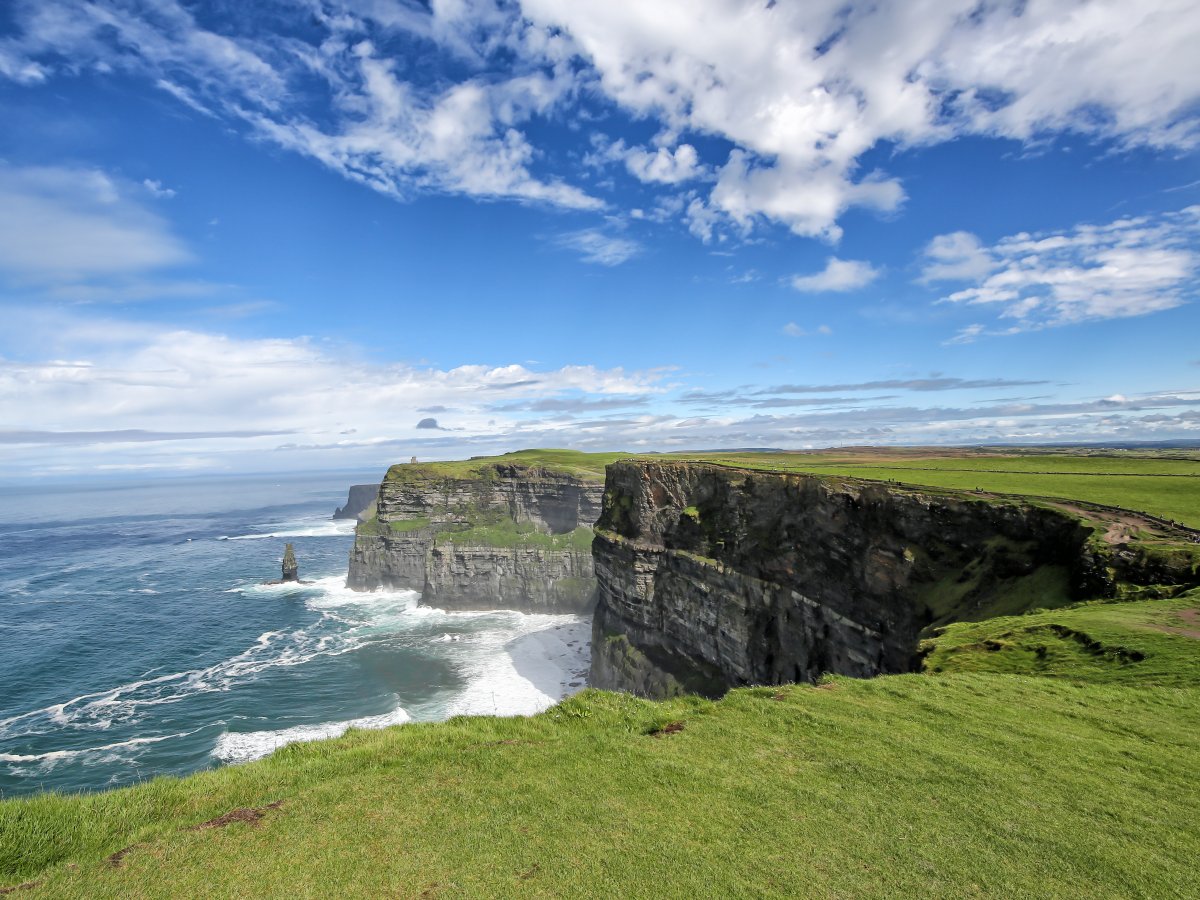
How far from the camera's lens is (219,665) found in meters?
58.4

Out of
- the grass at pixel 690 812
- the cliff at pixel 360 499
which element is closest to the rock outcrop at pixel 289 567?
the cliff at pixel 360 499

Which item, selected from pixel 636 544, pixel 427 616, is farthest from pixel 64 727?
pixel 636 544

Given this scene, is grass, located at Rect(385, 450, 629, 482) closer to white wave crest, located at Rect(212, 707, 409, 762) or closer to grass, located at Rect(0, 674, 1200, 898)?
white wave crest, located at Rect(212, 707, 409, 762)

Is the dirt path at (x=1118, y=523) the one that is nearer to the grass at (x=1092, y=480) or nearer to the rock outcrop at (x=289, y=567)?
the grass at (x=1092, y=480)

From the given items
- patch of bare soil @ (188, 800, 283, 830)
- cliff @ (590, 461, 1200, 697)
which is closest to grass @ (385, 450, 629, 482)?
cliff @ (590, 461, 1200, 697)

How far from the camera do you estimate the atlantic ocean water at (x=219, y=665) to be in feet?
137

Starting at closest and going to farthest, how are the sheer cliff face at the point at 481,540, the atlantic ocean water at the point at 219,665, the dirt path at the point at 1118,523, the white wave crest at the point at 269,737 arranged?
the dirt path at the point at 1118,523 → the white wave crest at the point at 269,737 → the atlantic ocean water at the point at 219,665 → the sheer cliff face at the point at 481,540

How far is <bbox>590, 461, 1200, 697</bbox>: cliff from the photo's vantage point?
2452cm

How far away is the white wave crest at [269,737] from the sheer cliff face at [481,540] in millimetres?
38342

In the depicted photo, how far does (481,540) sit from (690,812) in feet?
269

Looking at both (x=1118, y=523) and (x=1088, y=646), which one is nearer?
(x=1088, y=646)

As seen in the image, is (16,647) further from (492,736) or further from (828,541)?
(828,541)

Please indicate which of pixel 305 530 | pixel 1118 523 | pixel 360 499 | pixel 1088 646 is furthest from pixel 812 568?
pixel 360 499

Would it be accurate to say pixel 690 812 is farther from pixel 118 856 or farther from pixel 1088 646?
A: pixel 1088 646
